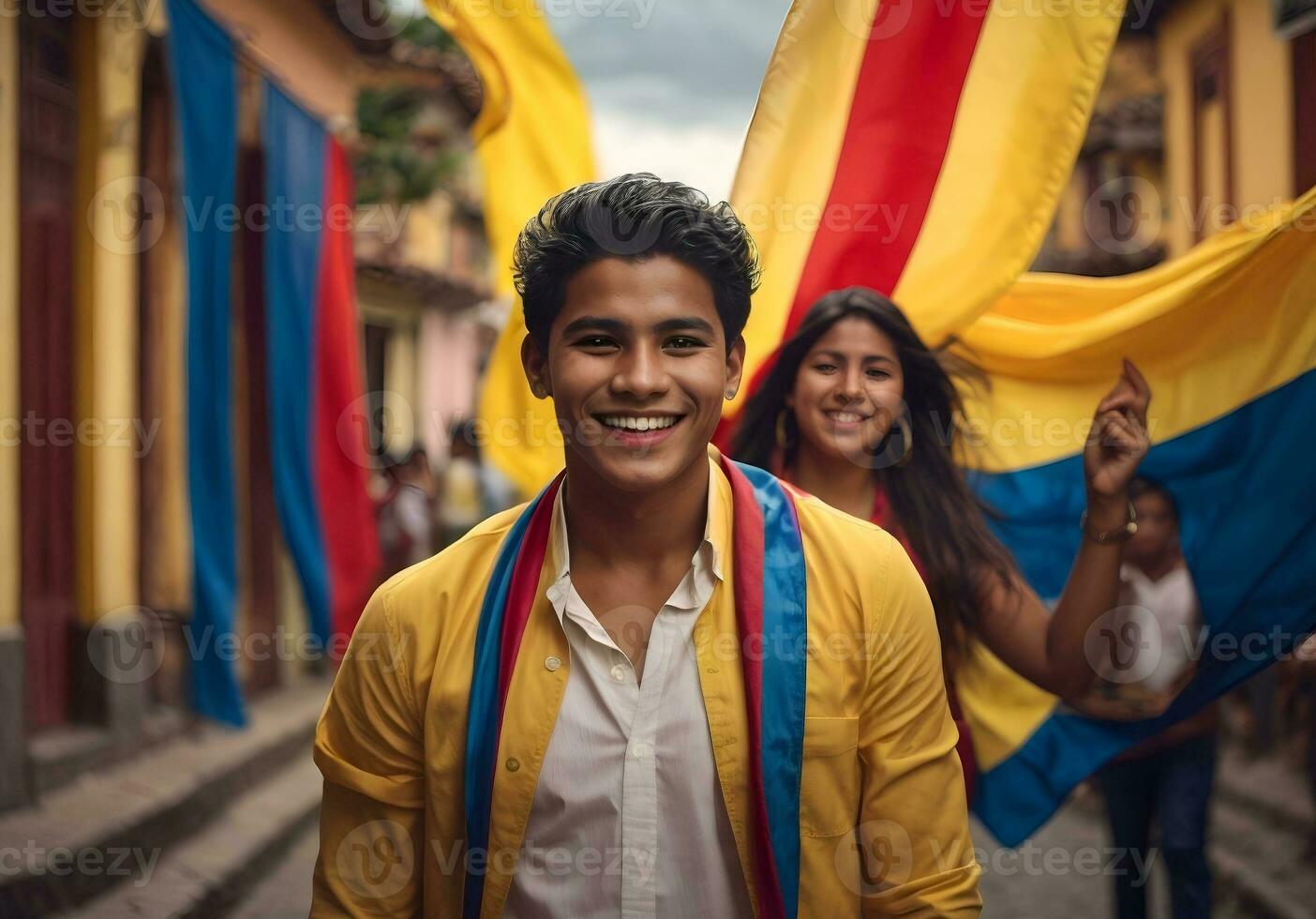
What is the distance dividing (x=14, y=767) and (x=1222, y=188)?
941 cm

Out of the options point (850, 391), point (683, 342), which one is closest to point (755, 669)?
point (683, 342)


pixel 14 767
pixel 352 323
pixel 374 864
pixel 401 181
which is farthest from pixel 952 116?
pixel 401 181

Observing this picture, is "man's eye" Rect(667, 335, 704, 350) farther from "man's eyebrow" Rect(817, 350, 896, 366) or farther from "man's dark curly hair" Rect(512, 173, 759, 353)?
"man's eyebrow" Rect(817, 350, 896, 366)

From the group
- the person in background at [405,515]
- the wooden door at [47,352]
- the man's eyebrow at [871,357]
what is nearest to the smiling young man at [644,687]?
the man's eyebrow at [871,357]

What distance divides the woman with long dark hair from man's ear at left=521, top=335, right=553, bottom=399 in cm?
95

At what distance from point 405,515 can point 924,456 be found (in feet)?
21.3

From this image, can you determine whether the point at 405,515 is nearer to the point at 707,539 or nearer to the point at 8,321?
the point at 8,321

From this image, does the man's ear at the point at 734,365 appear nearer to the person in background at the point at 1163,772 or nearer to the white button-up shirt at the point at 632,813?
the white button-up shirt at the point at 632,813

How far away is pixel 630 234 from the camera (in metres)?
2.01

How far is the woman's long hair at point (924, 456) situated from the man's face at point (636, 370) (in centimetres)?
104

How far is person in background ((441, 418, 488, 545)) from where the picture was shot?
10.3 meters

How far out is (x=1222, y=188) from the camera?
9898mm

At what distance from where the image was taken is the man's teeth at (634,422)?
2.01 m

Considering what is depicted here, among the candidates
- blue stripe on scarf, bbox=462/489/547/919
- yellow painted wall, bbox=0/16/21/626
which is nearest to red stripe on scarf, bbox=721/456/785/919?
blue stripe on scarf, bbox=462/489/547/919
